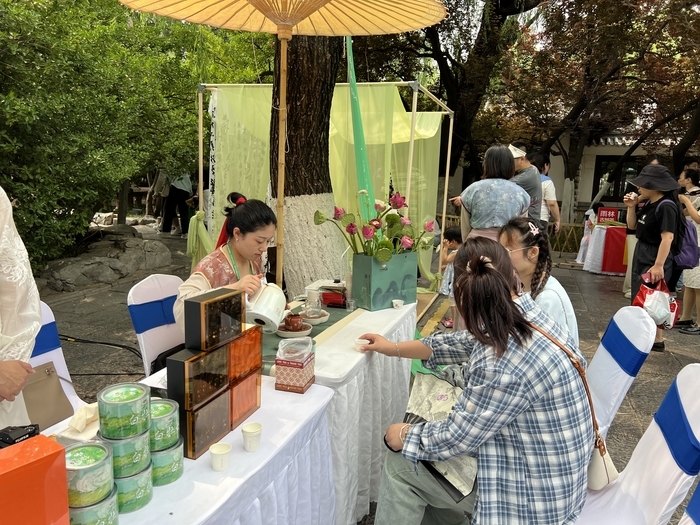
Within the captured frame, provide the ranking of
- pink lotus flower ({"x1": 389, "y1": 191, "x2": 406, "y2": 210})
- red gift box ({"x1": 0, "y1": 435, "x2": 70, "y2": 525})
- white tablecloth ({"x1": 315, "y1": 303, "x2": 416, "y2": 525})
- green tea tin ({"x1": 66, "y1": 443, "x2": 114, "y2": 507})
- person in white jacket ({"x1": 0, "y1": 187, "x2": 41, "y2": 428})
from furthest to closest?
pink lotus flower ({"x1": 389, "y1": 191, "x2": 406, "y2": 210}) < white tablecloth ({"x1": 315, "y1": 303, "x2": 416, "y2": 525}) < person in white jacket ({"x1": 0, "y1": 187, "x2": 41, "y2": 428}) < green tea tin ({"x1": 66, "y1": 443, "x2": 114, "y2": 507}) < red gift box ({"x1": 0, "y1": 435, "x2": 70, "y2": 525})

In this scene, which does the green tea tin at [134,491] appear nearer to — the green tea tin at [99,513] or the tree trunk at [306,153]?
the green tea tin at [99,513]

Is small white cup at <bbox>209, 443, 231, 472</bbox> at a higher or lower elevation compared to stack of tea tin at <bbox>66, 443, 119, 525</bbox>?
lower

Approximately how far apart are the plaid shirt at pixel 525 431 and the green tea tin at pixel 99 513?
89cm

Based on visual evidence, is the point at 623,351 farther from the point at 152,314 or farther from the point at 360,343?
the point at 152,314

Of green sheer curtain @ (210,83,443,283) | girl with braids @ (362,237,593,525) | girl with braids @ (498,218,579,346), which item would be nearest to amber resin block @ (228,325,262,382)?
girl with braids @ (362,237,593,525)

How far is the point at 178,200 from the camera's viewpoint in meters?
10.5

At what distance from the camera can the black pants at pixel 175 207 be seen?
10.3 metres

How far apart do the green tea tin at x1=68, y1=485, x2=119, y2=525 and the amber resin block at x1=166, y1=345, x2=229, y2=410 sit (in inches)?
10.3

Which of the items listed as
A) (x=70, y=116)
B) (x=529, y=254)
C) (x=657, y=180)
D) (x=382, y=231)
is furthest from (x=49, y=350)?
(x=657, y=180)

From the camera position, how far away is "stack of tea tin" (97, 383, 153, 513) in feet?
3.52

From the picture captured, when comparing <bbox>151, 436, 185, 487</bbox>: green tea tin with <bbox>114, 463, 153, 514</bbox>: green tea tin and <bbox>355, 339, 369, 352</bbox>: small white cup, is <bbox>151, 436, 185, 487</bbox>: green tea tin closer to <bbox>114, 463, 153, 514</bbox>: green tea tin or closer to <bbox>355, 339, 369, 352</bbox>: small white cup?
<bbox>114, 463, 153, 514</bbox>: green tea tin

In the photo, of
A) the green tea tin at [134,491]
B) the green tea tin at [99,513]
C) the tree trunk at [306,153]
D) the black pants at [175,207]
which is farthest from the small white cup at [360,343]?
the black pants at [175,207]

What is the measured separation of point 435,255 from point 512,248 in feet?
23.9

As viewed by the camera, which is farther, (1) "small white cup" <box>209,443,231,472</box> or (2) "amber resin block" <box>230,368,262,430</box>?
(2) "amber resin block" <box>230,368,262,430</box>
